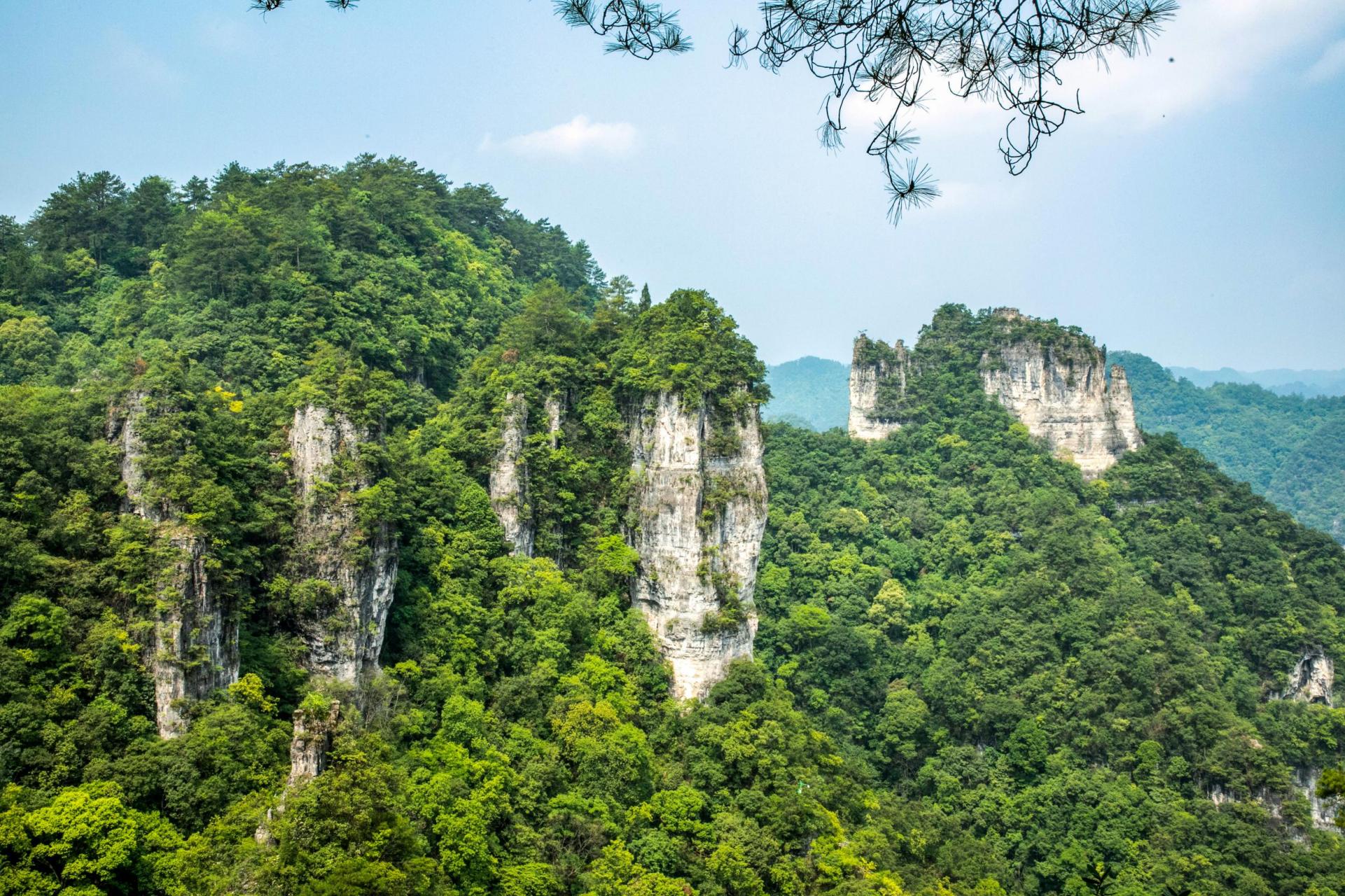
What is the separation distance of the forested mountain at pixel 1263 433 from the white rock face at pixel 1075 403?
52822 mm

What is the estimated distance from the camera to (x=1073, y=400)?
48156mm

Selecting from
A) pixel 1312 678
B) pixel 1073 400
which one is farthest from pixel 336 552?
pixel 1073 400

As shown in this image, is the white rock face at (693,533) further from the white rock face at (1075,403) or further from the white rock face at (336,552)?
the white rock face at (1075,403)

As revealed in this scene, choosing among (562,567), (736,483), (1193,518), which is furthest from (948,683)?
(1193,518)

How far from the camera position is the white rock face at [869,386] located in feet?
169

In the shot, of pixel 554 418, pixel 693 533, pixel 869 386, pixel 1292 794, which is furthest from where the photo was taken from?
pixel 869 386

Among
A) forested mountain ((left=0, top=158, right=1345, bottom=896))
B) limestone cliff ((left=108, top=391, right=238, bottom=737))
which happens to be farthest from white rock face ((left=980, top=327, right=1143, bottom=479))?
limestone cliff ((left=108, top=391, right=238, bottom=737))

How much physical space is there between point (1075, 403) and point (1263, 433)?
74.4 metres

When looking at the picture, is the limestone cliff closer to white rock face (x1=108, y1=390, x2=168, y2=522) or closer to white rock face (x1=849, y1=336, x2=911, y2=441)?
white rock face (x1=108, y1=390, x2=168, y2=522)

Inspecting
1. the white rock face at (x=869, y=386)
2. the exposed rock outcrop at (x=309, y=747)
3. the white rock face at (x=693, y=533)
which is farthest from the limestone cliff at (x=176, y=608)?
the white rock face at (x=869, y=386)

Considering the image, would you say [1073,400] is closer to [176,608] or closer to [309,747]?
[309,747]

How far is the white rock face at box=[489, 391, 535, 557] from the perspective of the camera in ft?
87.5

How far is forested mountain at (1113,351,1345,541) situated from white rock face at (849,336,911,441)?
58.9 meters

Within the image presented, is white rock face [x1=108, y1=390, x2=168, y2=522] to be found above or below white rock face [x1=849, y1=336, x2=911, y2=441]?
below
